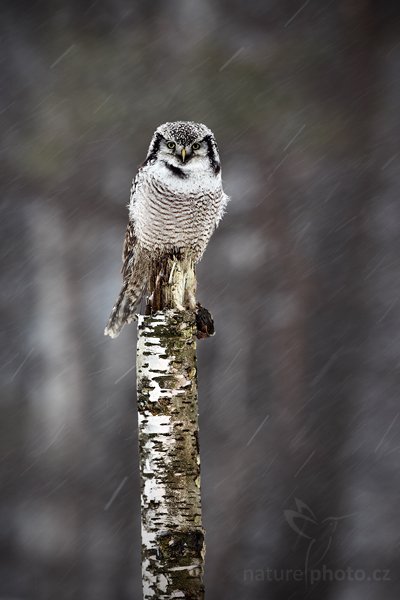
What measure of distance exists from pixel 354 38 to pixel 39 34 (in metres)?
2.80

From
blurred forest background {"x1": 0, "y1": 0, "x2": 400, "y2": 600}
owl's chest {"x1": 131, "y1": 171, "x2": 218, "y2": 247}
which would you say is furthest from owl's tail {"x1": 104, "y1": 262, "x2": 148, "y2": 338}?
blurred forest background {"x1": 0, "y1": 0, "x2": 400, "y2": 600}

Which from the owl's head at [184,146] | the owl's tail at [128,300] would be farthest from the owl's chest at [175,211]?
the owl's tail at [128,300]

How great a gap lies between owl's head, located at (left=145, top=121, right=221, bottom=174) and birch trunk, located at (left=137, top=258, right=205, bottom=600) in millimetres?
923

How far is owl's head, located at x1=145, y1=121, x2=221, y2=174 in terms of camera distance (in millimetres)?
3512

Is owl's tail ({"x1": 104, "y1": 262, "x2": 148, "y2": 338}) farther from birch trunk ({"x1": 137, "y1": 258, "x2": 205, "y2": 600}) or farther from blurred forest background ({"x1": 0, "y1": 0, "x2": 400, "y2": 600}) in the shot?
blurred forest background ({"x1": 0, "y1": 0, "x2": 400, "y2": 600})

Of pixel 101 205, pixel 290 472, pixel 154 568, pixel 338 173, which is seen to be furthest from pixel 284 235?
pixel 154 568

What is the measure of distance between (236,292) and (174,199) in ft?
9.81

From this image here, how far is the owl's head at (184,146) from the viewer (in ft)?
11.5

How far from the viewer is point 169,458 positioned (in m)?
2.77

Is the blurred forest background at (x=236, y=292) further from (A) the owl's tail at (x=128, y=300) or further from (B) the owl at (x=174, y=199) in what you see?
(B) the owl at (x=174, y=199)

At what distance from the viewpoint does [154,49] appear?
6.70m

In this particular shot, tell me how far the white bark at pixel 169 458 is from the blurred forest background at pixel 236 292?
339 centimetres

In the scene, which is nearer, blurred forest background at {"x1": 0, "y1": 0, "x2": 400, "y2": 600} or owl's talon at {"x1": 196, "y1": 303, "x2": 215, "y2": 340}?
owl's talon at {"x1": 196, "y1": 303, "x2": 215, "y2": 340}

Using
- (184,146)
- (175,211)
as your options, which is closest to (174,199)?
(175,211)
